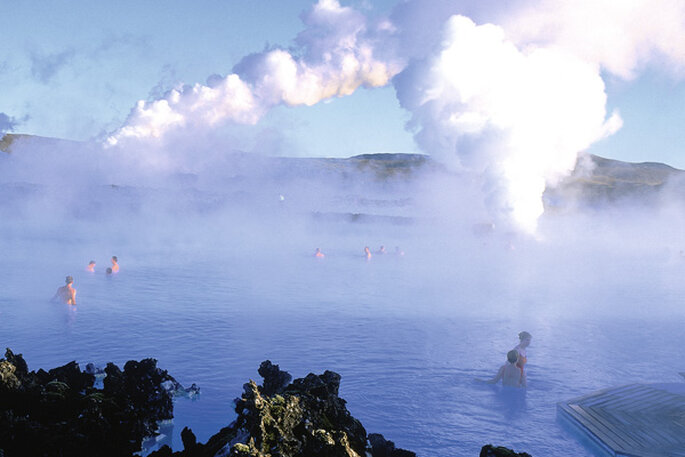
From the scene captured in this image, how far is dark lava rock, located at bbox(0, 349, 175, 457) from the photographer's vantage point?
397 centimetres

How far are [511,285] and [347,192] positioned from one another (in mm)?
50993

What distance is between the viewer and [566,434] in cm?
615

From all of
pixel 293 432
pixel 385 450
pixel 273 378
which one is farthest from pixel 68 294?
pixel 293 432

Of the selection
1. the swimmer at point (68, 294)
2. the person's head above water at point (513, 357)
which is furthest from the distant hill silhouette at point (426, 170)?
the person's head above water at point (513, 357)

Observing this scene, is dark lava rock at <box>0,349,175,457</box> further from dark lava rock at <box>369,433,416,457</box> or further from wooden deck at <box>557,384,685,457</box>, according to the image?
wooden deck at <box>557,384,685,457</box>

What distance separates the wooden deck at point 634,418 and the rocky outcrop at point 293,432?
2.49 meters

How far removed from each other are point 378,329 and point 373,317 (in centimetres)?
118

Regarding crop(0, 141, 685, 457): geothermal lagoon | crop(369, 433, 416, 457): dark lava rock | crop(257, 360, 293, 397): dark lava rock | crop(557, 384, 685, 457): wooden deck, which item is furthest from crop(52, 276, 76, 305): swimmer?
crop(557, 384, 685, 457): wooden deck

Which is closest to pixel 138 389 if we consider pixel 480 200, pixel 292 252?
pixel 292 252

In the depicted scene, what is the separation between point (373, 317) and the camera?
12031mm

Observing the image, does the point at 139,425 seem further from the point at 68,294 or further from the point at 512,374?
the point at 68,294

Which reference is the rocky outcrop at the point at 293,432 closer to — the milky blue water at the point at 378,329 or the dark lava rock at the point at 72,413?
the dark lava rock at the point at 72,413

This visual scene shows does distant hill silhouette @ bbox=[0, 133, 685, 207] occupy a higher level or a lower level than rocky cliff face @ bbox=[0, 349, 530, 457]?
higher

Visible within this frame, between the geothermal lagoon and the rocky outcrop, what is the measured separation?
214cm
